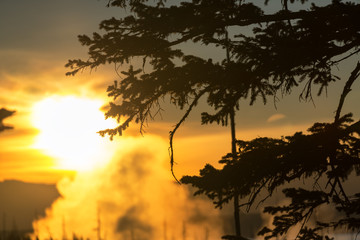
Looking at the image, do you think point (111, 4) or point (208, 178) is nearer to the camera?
point (208, 178)

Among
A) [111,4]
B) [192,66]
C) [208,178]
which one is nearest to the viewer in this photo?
[208,178]

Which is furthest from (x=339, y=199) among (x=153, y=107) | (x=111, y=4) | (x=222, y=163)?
(x=111, y=4)

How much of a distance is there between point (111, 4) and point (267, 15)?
9.48 feet

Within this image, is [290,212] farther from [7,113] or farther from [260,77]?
[7,113]

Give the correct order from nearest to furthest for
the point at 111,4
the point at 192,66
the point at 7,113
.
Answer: the point at 192,66
the point at 111,4
the point at 7,113

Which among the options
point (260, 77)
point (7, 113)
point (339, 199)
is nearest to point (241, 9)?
point (260, 77)

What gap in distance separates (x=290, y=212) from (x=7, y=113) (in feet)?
57.3

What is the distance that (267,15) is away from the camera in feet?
24.1

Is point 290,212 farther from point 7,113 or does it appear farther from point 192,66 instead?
point 7,113

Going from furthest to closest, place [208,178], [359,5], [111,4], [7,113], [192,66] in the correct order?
[7,113] → [111,4] → [192,66] → [208,178] → [359,5]

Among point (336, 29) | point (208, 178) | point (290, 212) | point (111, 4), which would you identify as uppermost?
point (111, 4)

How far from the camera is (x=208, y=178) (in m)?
7.09

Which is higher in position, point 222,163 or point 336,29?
point 336,29

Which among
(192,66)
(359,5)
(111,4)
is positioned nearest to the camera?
(359,5)
